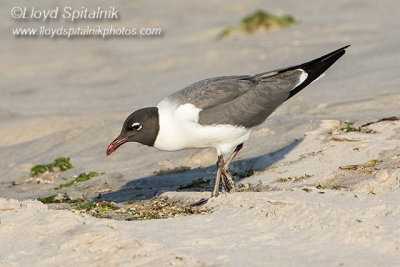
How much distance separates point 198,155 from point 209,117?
2138mm

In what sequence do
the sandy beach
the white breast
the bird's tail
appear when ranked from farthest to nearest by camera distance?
the bird's tail, the white breast, the sandy beach

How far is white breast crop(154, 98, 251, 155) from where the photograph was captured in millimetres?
6605

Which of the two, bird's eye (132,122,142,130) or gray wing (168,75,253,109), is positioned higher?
gray wing (168,75,253,109)

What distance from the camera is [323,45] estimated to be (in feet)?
44.2

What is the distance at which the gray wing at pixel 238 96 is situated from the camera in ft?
22.1

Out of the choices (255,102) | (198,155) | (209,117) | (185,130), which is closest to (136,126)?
(185,130)

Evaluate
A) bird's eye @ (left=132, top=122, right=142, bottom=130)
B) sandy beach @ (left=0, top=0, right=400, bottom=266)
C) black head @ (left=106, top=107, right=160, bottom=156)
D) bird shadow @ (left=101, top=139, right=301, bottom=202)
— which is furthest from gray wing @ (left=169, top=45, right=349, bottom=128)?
bird shadow @ (left=101, top=139, right=301, bottom=202)

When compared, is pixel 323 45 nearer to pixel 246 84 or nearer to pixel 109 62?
pixel 109 62

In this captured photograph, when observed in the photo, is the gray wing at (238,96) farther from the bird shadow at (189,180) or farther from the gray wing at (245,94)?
the bird shadow at (189,180)

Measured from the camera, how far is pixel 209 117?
22.0 ft

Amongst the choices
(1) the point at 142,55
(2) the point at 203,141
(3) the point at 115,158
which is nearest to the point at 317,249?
(2) the point at 203,141

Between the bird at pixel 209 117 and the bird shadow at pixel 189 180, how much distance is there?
2.46 feet

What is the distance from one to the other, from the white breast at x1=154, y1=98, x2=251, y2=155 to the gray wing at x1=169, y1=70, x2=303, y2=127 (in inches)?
2.4

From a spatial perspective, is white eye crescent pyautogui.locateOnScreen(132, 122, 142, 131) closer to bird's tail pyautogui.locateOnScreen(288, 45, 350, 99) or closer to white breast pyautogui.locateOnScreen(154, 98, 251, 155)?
white breast pyautogui.locateOnScreen(154, 98, 251, 155)
